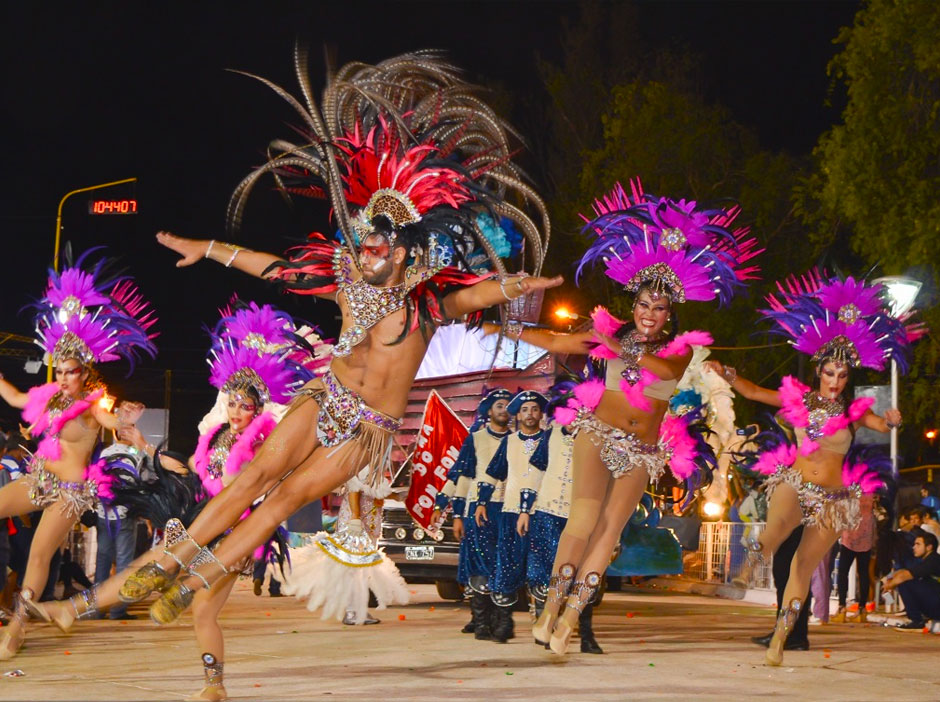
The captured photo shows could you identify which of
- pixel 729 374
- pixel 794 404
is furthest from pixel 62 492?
pixel 794 404

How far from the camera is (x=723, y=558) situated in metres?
17.4

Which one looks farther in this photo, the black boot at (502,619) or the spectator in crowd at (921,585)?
the spectator in crowd at (921,585)

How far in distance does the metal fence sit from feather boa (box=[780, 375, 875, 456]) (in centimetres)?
→ 708

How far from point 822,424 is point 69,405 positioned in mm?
4939

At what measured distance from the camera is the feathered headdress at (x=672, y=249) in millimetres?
7699

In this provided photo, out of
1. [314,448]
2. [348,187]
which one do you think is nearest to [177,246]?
[348,187]

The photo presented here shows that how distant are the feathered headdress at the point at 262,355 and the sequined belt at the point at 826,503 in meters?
3.18

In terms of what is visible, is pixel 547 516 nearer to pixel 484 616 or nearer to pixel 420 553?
pixel 484 616

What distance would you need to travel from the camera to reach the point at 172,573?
5863 mm

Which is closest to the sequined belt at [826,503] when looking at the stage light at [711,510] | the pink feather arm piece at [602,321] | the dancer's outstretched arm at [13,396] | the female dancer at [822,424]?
the female dancer at [822,424]

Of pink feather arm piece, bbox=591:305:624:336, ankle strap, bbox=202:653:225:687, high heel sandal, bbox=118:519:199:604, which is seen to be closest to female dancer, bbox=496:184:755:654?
pink feather arm piece, bbox=591:305:624:336

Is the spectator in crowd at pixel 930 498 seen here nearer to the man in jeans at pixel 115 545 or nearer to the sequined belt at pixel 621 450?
the sequined belt at pixel 621 450

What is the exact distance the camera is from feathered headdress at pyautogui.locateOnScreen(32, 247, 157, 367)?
27.5 feet

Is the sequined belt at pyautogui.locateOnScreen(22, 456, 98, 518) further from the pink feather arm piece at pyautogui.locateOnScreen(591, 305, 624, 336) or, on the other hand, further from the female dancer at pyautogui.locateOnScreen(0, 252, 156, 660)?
the pink feather arm piece at pyautogui.locateOnScreen(591, 305, 624, 336)
